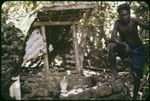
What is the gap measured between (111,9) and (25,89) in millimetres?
5434

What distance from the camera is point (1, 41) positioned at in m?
9.28

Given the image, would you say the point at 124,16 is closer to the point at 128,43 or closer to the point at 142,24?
the point at 142,24

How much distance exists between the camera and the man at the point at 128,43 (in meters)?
7.51

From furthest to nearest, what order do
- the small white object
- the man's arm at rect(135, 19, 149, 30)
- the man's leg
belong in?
the man's leg, the man's arm at rect(135, 19, 149, 30), the small white object

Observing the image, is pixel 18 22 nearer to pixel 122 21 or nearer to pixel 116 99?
pixel 122 21

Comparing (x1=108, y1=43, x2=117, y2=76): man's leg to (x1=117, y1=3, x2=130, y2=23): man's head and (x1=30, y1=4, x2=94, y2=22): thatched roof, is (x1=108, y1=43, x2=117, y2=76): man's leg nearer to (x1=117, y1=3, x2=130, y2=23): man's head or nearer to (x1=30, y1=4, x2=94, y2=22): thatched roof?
(x1=117, y1=3, x2=130, y2=23): man's head

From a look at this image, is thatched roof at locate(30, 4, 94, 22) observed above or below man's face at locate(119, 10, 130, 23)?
above

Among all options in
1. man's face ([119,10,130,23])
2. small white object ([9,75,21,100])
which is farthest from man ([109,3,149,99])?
small white object ([9,75,21,100])

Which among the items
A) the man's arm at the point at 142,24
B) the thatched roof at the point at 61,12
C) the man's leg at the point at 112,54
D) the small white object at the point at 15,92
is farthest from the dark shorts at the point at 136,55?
the small white object at the point at 15,92

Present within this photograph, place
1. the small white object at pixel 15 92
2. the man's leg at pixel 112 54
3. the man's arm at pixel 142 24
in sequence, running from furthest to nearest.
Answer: the man's leg at pixel 112 54 < the man's arm at pixel 142 24 < the small white object at pixel 15 92

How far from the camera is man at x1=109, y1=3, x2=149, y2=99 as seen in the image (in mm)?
7508

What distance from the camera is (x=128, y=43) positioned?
315 inches

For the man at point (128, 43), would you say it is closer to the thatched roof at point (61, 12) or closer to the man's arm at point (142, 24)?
the man's arm at point (142, 24)

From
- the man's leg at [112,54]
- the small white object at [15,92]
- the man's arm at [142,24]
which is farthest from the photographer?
the man's leg at [112,54]
